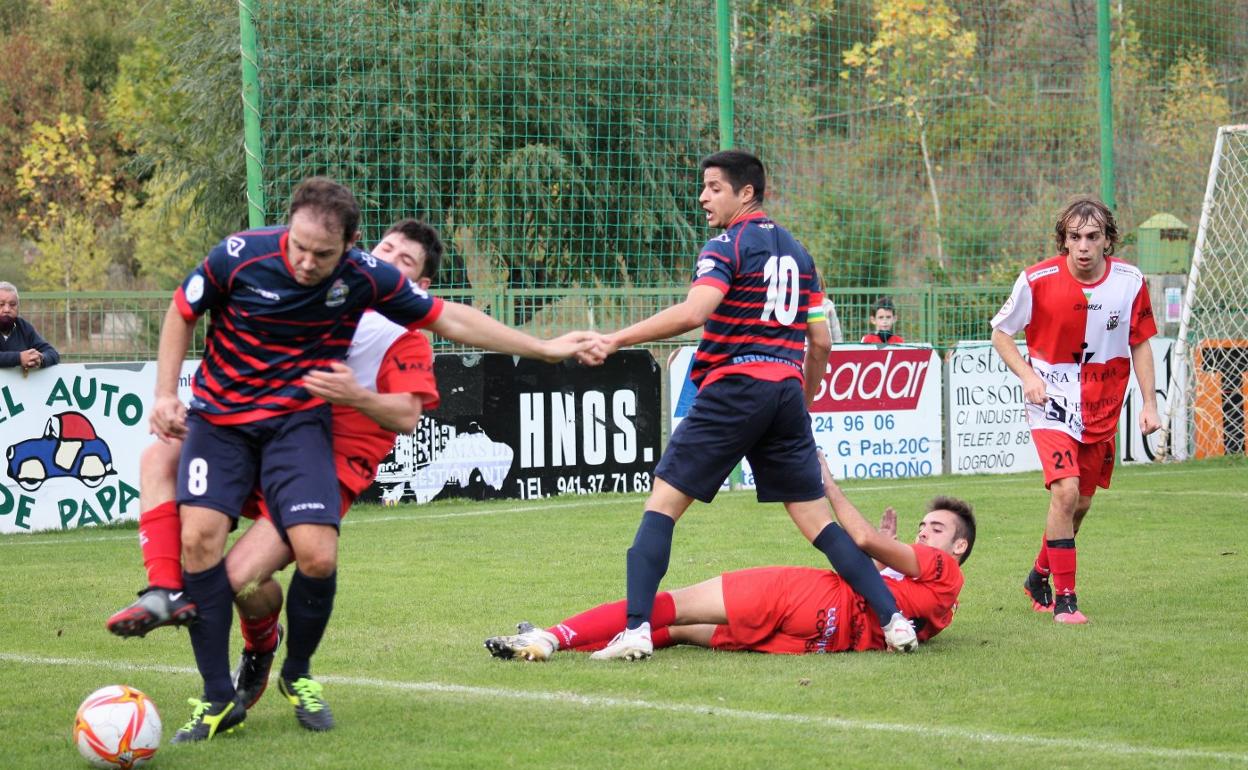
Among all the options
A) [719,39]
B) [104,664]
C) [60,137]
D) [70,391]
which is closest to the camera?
[104,664]

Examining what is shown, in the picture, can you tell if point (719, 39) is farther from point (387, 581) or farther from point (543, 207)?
point (387, 581)

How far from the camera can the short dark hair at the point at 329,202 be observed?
5.07 m

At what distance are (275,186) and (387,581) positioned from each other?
20.8 feet

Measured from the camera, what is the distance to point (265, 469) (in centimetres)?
521

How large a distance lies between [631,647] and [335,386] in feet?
6.81

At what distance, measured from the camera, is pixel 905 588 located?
696 centimetres

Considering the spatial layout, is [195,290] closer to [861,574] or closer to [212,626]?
[212,626]

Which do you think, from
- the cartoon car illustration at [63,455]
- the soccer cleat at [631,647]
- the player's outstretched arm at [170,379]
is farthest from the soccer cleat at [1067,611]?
the cartoon car illustration at [63,455]

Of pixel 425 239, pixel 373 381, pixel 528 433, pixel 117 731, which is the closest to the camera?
pixel 117 731

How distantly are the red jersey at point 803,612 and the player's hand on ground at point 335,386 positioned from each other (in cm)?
228

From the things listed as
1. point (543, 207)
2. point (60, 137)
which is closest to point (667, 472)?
point (543, 207)

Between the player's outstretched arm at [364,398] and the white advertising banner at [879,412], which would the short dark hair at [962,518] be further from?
the white advertising banner at [879,412]

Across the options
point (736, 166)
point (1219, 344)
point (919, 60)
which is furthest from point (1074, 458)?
point (919, 60)

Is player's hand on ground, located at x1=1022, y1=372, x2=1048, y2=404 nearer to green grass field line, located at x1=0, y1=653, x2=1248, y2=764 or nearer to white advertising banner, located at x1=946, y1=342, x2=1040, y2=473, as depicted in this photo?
green grass field line, located at x1=0, y1=653, x2=1248, y2=764
